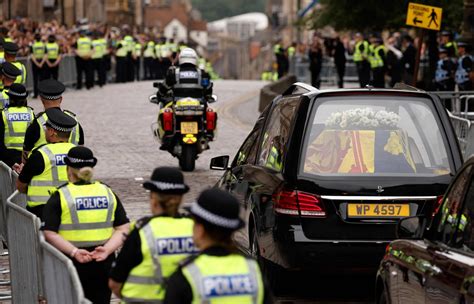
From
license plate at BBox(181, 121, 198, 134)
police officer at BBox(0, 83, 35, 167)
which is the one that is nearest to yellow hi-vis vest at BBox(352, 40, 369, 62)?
license plate at BBox(181, 121, 198, 134)

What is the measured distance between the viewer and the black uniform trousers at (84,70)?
44781 mm

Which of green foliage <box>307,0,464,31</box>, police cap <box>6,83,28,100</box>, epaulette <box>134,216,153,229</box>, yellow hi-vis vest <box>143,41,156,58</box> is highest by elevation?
epaulette <box>134,216,153,229</box>

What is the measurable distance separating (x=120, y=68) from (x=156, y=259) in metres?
46.7

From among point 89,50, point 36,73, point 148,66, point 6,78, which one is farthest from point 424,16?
point 148,66

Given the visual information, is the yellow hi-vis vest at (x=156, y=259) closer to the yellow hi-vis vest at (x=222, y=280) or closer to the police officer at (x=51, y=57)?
the yellow hi-vis vest at (x=222, y=280)

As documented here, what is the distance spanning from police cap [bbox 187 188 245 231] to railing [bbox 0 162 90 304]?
96 cm

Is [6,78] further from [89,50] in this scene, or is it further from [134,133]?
[89,50]

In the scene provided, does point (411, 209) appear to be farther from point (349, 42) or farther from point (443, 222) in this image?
point (349, 42)

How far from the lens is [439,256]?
746 cm

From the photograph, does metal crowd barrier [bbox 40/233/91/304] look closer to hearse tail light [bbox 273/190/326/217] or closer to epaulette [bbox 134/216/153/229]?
epaulette [bbox 134/216/153/229]

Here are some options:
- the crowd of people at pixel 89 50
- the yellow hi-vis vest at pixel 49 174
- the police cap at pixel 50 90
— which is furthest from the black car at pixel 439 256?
the crowd of people at pixel 89 50

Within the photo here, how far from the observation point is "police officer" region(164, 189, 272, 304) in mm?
5859

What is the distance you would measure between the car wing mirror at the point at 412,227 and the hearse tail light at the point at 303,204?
2.29 metres

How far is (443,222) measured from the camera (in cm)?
781
